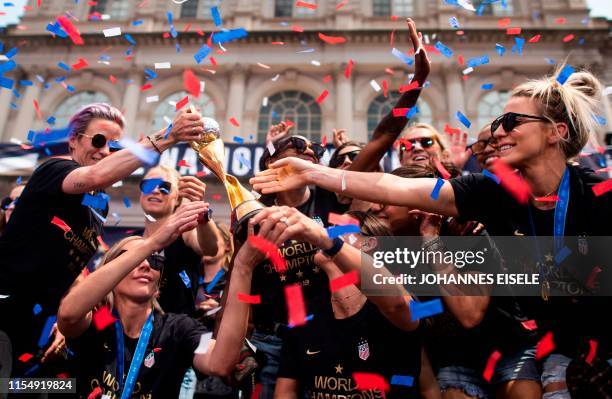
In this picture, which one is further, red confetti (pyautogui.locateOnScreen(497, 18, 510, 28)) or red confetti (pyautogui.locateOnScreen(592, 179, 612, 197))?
red confetti (pyautogui.locateOnScreen(497, 18, 510, 28))

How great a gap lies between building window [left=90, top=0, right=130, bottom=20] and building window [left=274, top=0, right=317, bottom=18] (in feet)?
21.8

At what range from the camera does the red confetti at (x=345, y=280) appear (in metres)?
2.10

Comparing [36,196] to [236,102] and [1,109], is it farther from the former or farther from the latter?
[1,109]

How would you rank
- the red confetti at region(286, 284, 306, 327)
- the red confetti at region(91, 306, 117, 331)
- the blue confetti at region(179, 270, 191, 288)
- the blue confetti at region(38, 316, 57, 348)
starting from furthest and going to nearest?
1. the blue confetti at region(179, 270, 191, 288)
2. the red confetti at region(91, 306, 117, 331)
3. the blue confetti at region(38, 316, 57, 348)
4. the red confetti at region(286, 284, 306, 327)

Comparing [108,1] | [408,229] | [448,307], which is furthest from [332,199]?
[108,1]

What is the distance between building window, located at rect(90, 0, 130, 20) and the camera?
62.5 feet

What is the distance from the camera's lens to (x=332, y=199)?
3547mm

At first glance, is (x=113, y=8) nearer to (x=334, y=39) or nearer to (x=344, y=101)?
(x=334, y=39)

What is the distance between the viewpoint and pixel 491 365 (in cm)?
262

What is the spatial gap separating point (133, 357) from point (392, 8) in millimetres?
18831

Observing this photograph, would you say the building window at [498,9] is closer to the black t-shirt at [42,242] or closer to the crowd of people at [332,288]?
the crowd of people at [332,288]

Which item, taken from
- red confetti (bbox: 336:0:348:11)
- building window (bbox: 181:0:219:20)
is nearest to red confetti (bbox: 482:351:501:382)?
red confetti (bbox: 336:0:348:11)

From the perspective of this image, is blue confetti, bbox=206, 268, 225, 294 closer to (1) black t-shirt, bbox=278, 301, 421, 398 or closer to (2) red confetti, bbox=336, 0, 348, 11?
(1) black t-shirt, bbox=278, 301, 421, 398

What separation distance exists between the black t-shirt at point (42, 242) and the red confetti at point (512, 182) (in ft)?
8.21
